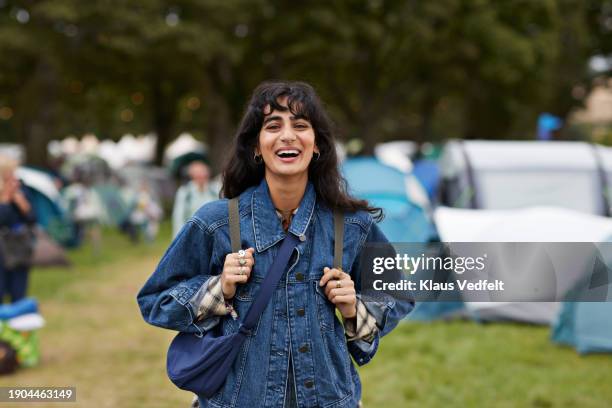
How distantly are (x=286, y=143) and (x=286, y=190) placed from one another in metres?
0.15

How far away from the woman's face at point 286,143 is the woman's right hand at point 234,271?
29 centimetres

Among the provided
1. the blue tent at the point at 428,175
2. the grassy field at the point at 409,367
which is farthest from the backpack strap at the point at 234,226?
the blue tent at the point at 428,175

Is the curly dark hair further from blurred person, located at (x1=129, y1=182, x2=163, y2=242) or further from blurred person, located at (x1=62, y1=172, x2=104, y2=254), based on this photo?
blurred person, located at (x1=129, y1=182, x2=163, y2=242)

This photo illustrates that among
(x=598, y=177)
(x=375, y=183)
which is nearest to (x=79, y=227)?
(x=375, y=183)

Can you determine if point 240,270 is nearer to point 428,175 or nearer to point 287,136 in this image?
point 287,136

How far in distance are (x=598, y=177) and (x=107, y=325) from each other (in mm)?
6199

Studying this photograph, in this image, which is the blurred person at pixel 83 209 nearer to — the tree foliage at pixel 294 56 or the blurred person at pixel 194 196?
the tree foliage at pixel 294 56

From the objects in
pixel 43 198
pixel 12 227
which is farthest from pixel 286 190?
pixel 43 198

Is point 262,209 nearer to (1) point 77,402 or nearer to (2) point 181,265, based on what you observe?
(2) point 181,265

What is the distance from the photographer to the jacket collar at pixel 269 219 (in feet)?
7.98

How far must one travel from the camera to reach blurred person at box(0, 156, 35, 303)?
7.67 m

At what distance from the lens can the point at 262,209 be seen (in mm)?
2486

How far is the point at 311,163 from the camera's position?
2635mm

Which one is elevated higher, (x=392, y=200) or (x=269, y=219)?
(x=392, y=200)
